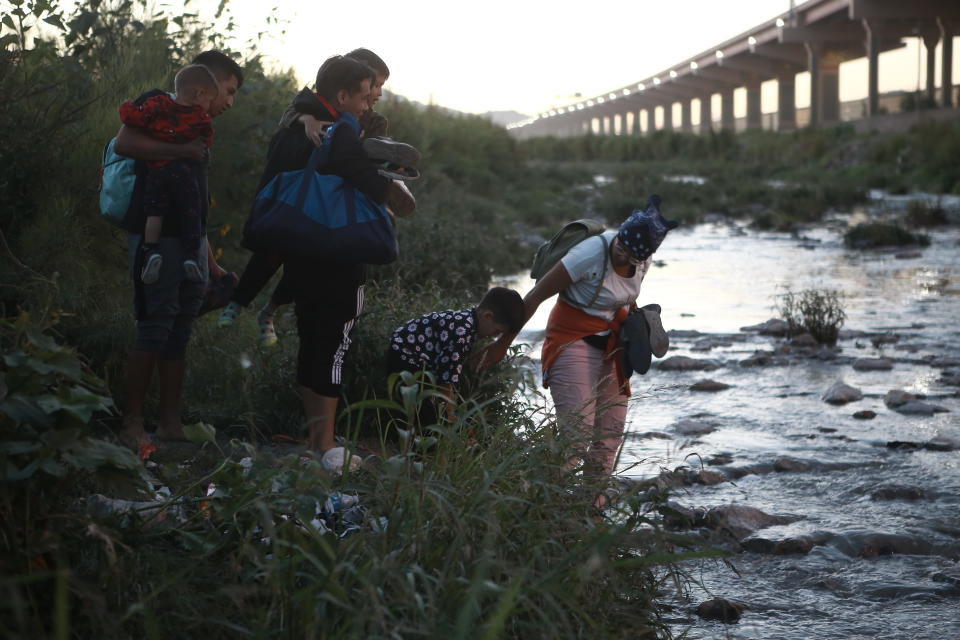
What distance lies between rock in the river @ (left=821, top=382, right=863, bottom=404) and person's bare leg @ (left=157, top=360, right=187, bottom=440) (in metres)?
4.19

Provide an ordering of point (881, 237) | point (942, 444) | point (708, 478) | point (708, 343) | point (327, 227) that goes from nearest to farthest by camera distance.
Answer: point (327, 227), point (708, 478), point (942, 444), point (708, 343), point (881, 237)

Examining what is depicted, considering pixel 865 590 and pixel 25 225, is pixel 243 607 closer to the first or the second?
pixel 865 590

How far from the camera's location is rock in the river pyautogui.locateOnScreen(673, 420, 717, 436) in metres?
6.02

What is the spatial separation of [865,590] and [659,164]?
33.2 meters

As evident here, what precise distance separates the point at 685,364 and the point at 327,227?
458cm

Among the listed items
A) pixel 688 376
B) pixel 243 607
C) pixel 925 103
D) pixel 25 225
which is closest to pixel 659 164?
pixel 925 103

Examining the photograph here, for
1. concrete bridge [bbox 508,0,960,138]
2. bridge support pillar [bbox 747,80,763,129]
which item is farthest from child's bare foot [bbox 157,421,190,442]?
bridge support pillar [bbox 747,80,763,129]

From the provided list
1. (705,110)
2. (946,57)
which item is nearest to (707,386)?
(946,57)

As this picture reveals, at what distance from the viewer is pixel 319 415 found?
431cm

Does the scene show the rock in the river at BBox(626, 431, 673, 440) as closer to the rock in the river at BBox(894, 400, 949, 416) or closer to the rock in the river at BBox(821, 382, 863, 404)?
the rock in the river at BBox(821, 382, 863, 404)

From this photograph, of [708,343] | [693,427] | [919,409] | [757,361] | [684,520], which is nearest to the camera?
[684,520]

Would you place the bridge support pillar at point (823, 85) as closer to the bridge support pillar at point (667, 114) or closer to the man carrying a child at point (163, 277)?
the bridge support pillar at point (667, 114)

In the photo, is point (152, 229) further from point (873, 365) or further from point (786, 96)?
point (786, 96)

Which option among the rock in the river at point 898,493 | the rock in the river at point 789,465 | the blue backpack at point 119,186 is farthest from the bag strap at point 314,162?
the rock in the river at point 898,493
